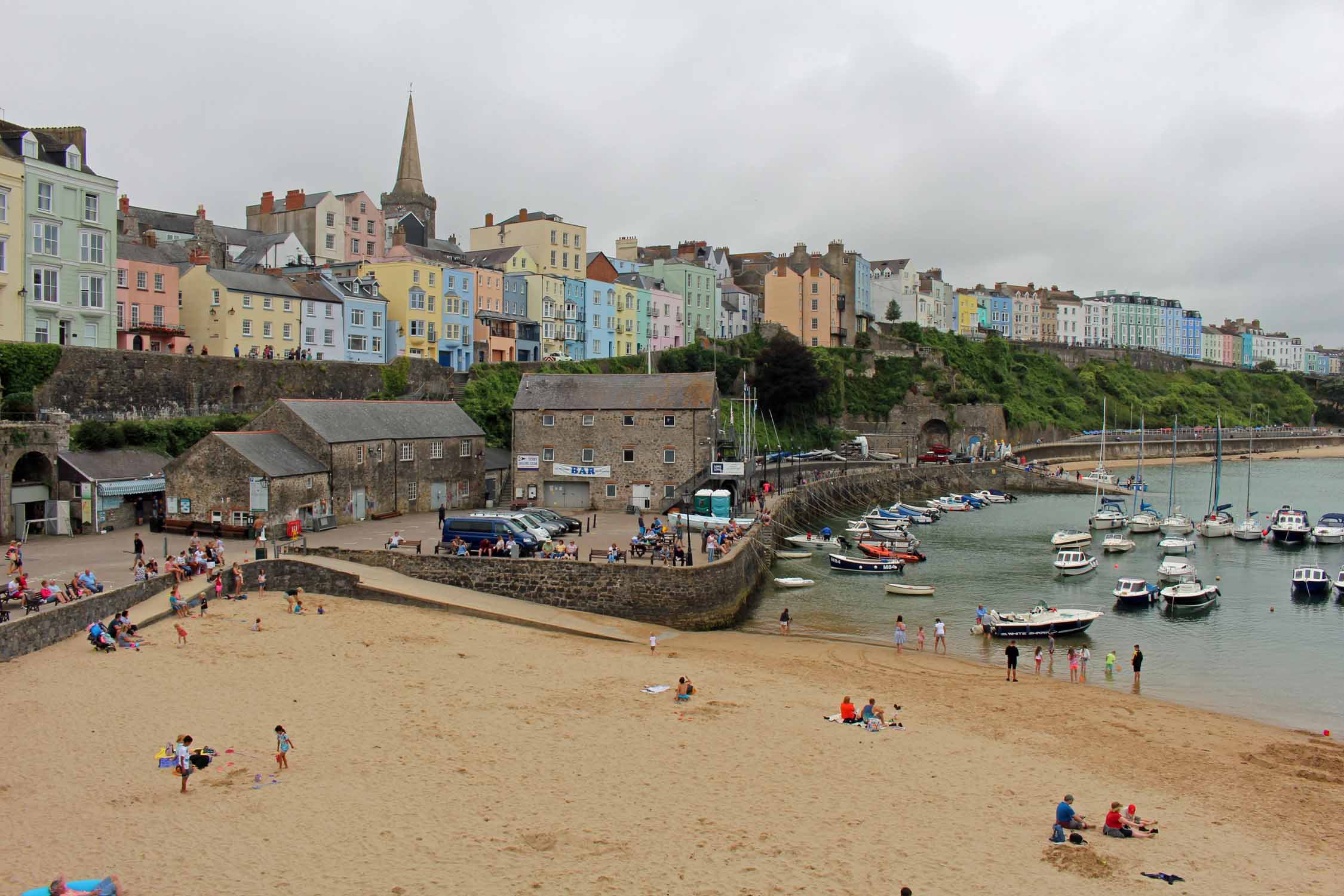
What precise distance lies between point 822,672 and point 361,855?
12.6 meters

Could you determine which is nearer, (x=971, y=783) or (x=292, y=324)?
(x=971, y=783)

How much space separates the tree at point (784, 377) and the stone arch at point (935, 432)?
13.5 metres

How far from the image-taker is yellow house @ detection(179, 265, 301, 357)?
45438 millimetres

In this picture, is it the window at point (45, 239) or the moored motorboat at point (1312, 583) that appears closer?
the moored motorboat at point (1312, 583)

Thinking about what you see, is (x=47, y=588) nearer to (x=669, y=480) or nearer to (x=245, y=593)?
(x=245, y=593)

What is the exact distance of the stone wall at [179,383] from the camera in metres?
35.2

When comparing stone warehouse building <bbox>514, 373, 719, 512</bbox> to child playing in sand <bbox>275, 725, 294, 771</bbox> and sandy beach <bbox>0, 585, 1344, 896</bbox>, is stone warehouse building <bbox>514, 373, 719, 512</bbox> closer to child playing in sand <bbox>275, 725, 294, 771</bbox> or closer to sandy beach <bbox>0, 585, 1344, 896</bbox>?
sandy beach <bbox>0, 585, 1344, 896</bbox>

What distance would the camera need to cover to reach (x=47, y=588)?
2070cm

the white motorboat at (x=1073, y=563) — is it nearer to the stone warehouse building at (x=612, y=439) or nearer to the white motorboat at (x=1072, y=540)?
the white motorboat at (x=1072, y=540)

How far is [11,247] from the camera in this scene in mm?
34281

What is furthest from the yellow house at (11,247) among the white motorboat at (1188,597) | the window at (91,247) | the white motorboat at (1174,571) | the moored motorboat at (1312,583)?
the moored motorboat at (1312,583)

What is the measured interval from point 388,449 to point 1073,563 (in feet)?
84.0

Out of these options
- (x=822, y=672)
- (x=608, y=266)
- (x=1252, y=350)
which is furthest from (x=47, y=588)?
(x=1252, y=350)

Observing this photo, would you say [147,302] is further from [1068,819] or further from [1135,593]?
[1068,819]
